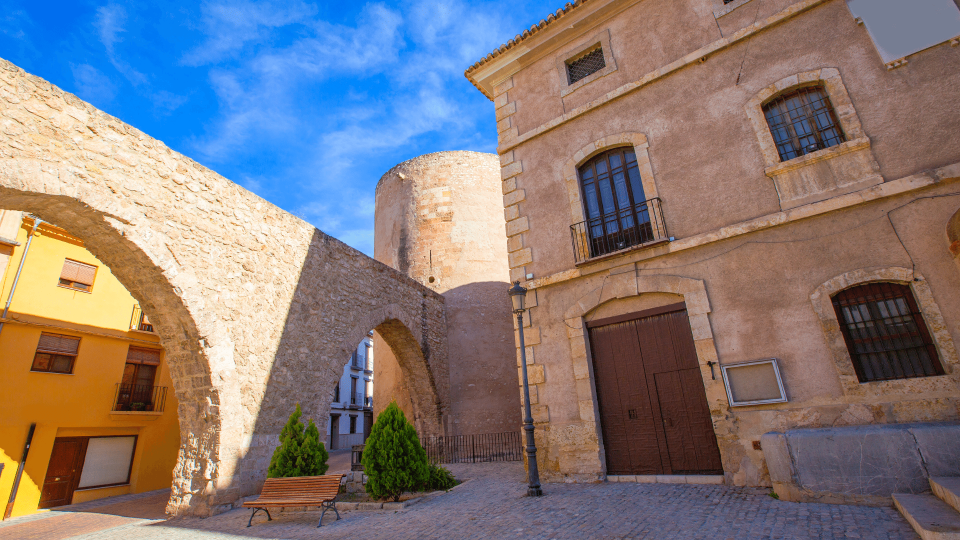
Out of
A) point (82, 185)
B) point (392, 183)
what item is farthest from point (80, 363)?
point (392, 183)

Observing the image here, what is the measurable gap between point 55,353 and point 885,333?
49.4ft

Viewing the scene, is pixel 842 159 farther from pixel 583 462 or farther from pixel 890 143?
pixel 583 462

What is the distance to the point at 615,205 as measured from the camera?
24.7 ft

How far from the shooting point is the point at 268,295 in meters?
7.99

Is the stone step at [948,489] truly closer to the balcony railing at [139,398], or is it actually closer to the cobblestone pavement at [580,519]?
the cobblestone pavement at [580,519]

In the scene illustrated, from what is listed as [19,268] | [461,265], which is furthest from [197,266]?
[461,265]

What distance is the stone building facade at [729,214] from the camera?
5.21m

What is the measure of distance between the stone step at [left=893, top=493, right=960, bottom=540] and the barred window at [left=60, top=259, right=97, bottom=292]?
1476 cm

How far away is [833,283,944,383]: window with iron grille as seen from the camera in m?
4.98

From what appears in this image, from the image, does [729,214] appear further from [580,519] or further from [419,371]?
[419,371]

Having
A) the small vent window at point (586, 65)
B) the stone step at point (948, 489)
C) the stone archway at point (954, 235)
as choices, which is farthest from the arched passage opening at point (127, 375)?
the stone archway at point (954, 235)

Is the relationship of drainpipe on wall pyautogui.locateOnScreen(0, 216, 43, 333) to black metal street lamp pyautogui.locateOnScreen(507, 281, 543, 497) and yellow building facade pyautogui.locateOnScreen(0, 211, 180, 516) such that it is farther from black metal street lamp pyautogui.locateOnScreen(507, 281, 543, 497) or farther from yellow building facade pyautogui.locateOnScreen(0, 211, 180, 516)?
black metal street lamp pyautogui.locateOnScreen(507, 281, 543, 497)

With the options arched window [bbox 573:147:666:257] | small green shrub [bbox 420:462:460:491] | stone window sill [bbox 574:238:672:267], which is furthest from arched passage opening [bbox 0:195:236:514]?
arched window [bbox 573:147:666:257]

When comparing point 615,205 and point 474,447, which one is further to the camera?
point 474,447
